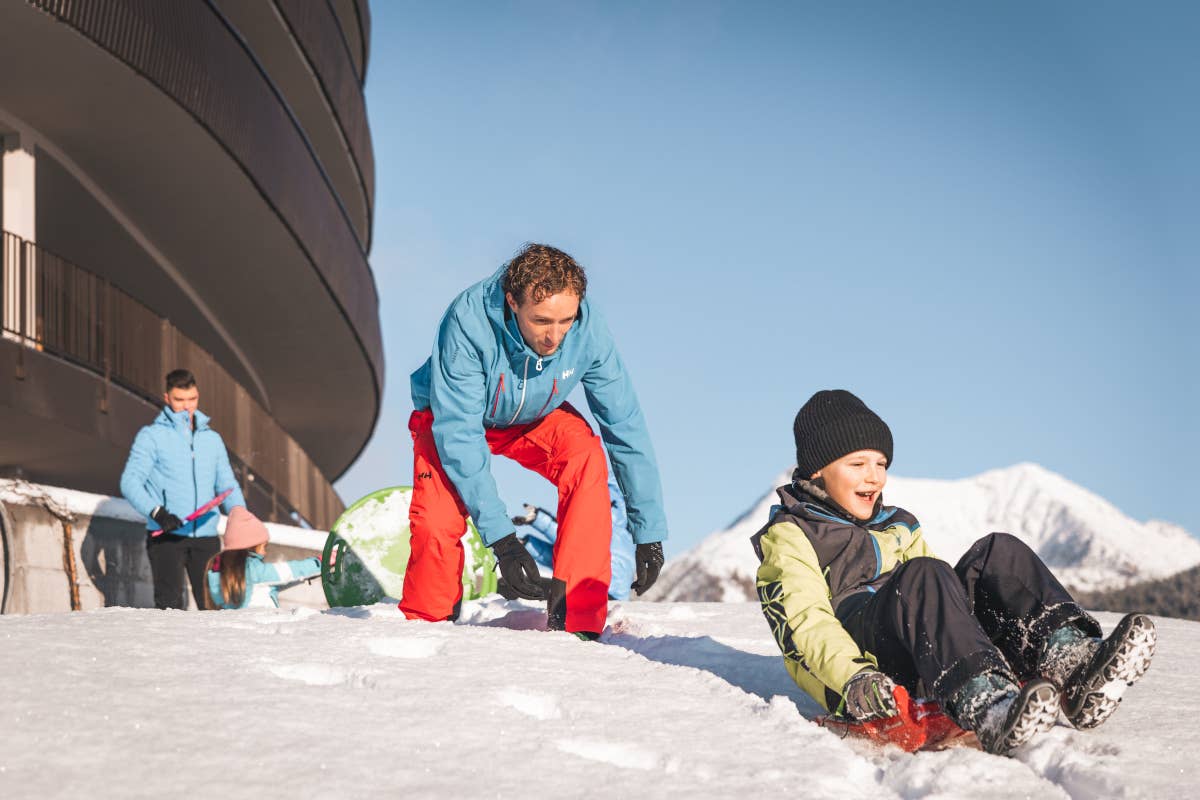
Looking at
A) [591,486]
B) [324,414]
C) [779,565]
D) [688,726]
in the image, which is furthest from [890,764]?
[324,414]

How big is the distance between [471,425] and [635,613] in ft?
5.87

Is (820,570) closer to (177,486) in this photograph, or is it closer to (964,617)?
(964,617)

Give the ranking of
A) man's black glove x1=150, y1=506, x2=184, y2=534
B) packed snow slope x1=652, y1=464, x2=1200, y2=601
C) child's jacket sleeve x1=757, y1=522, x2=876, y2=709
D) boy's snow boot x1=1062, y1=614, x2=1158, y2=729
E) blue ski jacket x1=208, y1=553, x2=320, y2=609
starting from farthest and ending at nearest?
packed snow slope x1=652, y1=464, x2=1200, y2=601
blue ski jacket x1=208, y1=553, x2=320, y2=609
man's black glove x1=150, y1=506, x2=184, y2=534
child's jacket sleeve x1=757, y1=522, x2=876, y2=709
boy's snow boot x1=1062, y1=614, x2=1158, y2=729

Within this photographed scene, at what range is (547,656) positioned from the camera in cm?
358

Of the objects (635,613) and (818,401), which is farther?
(635,613)

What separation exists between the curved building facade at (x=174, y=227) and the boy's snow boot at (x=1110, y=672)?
29.0 feet

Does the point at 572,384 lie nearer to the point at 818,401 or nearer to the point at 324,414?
the point at 818,401

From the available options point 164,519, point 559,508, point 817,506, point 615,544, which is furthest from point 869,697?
point 164,519

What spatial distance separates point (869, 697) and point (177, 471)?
5.62 meters

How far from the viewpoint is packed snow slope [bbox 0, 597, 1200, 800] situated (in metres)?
2.40

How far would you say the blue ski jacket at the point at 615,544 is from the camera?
7574 mm

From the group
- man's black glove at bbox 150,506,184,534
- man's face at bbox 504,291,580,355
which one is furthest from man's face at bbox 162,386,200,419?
man's face at bbox 504,291,580,355

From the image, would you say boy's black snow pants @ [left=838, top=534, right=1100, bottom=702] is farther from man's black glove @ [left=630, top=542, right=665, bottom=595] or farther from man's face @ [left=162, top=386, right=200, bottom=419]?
man's face @ [left=162, top=386, right=200, bottom=419]

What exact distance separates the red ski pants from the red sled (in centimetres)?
152
